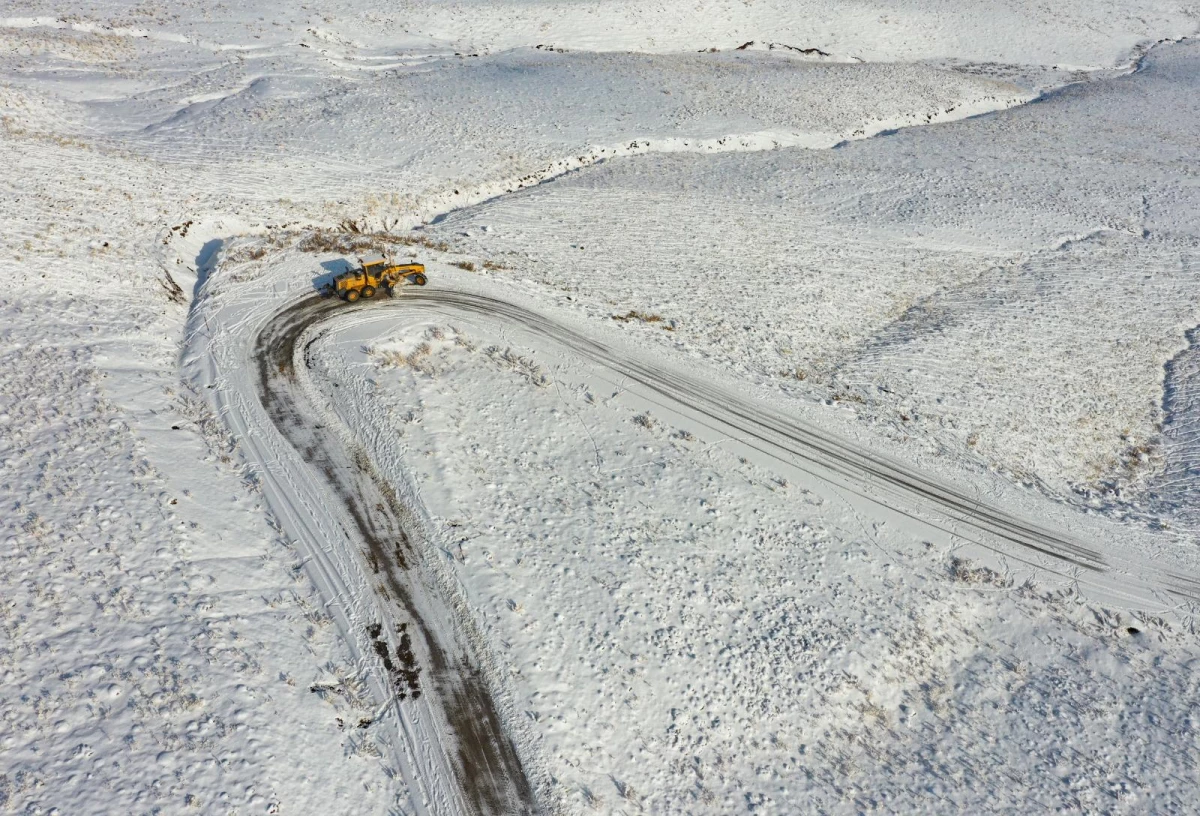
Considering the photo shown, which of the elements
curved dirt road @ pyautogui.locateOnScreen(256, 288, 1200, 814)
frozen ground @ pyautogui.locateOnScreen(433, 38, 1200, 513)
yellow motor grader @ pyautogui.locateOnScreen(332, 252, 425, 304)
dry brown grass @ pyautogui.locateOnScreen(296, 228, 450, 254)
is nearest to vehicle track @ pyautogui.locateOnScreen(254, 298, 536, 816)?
curved dirt road @ pyautogui.locateOnScreen(256, 288, 1200, 814)

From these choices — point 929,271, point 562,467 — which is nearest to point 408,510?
point 562,467

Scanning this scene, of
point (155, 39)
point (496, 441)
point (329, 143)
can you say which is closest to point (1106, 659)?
point (496, 441)

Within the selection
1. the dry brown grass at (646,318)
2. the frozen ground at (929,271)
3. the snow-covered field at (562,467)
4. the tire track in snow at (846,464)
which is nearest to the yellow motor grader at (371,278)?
the tire track in snow at (846,464)

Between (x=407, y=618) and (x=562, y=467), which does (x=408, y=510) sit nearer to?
(x=407, y=618)

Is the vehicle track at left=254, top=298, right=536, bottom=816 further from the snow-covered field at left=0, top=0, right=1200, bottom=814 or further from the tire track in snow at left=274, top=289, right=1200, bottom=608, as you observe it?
the tire track in snow at left=274, top=289, right=1200, bottom=608

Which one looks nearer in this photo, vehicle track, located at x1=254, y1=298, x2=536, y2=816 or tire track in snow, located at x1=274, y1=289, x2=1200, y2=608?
vehicle track, located at x1=254, y1=298, x2=536, y2=816

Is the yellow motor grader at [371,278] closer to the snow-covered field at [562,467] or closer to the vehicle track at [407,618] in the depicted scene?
the snow-covered field at [562,467]
